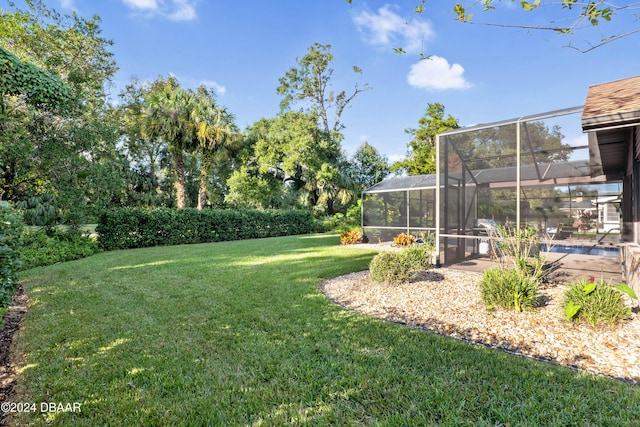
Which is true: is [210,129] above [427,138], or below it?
below

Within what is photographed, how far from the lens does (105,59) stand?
1245cm

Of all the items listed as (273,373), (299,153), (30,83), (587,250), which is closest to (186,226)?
(30,83)

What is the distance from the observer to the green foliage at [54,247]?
7.70 m

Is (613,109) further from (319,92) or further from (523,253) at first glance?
(319,92)

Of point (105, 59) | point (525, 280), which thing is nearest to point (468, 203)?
point (525, 280)

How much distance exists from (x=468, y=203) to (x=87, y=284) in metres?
8.09

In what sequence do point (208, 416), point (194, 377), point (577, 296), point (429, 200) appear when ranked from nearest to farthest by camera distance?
point (208, 416) → point (194, 377) → point (577, 296) → point (429, 200)

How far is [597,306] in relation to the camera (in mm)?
3229

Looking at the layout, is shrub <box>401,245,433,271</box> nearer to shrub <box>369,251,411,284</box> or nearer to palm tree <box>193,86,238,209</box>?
shrub <box>369,251,411,284</box>

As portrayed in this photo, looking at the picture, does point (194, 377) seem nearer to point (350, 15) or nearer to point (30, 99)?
point (30, 99)

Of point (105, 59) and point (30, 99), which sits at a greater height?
point (105, 59)

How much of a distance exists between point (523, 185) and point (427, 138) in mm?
17085

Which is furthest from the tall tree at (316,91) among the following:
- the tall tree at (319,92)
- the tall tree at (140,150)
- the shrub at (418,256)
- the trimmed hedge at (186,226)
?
the shrub at (418,256)

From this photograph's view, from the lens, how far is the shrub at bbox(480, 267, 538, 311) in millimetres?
3773
